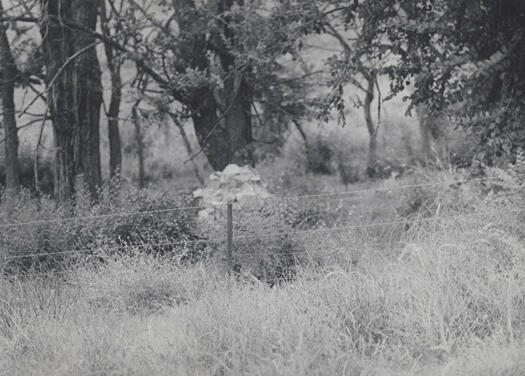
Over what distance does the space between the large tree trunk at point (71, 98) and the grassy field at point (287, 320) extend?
12.8 ft

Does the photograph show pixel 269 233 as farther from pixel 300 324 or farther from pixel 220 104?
pixel 220 104

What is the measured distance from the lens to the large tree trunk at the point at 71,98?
39.2 ft

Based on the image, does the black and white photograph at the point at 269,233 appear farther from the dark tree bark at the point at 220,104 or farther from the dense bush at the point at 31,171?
the dense bush at the point at 31,171

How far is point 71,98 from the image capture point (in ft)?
39.4

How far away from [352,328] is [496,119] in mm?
3249

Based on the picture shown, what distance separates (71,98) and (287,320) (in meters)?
6.99

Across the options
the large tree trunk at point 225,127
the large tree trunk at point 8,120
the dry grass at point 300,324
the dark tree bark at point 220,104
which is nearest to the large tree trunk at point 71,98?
the dark tree bark at point 220,104

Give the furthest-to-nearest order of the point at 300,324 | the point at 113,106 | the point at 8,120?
the point at 113,106
the point at 8,120
the point at 300,324

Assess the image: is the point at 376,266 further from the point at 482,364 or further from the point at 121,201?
the point at 121,201

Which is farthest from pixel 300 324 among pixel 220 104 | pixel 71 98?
pixel 220 104

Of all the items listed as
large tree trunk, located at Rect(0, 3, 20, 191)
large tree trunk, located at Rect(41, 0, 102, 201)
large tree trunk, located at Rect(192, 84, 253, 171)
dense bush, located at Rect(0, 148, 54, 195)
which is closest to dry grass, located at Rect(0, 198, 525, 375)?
large tree trunk, located at Rect(41, 0, 102, 201)

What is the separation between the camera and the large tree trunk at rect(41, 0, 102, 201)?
11.9 metres

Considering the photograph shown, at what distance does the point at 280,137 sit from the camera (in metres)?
16.9

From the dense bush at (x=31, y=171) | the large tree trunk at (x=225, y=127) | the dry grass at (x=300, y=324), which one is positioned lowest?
the dry grass at (x=300, y=324)
